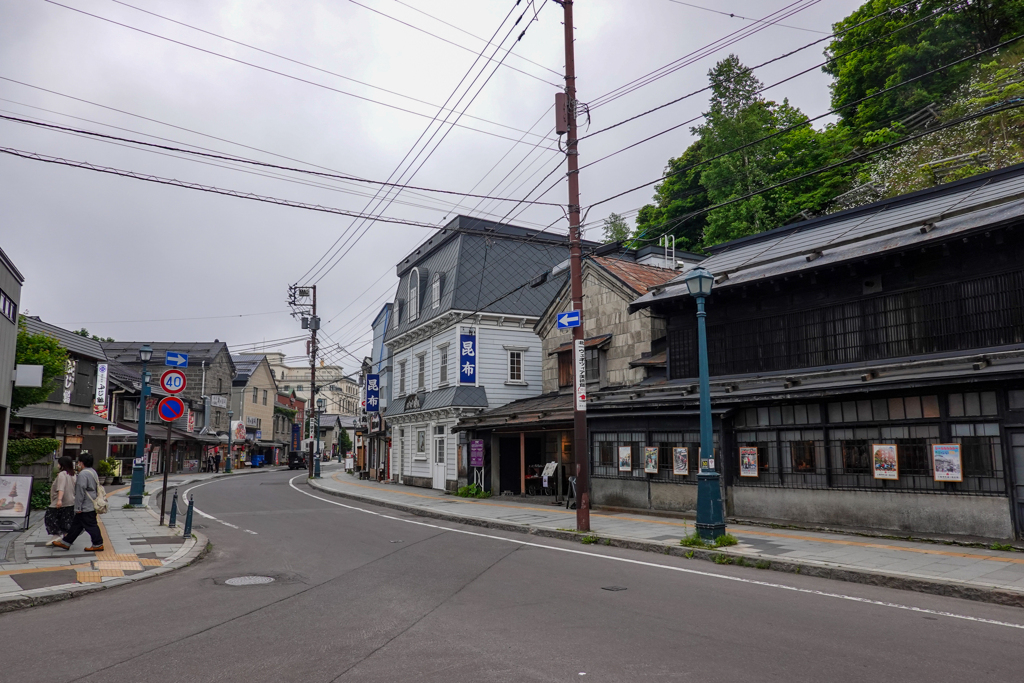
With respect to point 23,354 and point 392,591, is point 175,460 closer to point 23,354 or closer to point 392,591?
point 23,354

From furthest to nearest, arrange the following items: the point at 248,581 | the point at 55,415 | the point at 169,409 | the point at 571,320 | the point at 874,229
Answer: the point at 55,415 → the point at 169,409 → the point at 874,229 → the point at 571,320 → the point at 248,581

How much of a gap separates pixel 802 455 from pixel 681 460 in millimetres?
3287

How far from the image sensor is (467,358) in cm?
2958

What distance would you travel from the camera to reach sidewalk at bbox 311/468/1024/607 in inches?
358

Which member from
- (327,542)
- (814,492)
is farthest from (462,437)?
(814,492)

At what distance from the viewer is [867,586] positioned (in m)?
9.56

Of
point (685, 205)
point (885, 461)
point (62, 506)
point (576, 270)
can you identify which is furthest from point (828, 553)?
point (685, 205)

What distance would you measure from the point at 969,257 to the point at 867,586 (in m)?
7.58

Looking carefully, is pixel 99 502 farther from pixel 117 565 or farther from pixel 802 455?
pixel 802 455

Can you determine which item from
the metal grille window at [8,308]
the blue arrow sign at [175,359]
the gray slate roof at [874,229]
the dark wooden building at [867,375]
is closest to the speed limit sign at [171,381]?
the blue arrow sign at [175,359]

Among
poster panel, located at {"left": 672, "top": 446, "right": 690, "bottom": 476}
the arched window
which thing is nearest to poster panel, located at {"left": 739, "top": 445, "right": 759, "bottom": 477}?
poster panel, located at {"left": 672, "top": 446, "right": 690, "bottom": 476}

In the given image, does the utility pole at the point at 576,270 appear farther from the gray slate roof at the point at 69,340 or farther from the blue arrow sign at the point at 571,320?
the gray slate roof at the point at 69,340

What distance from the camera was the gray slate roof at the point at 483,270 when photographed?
103 ft

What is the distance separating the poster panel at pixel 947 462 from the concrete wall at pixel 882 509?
400 mm
